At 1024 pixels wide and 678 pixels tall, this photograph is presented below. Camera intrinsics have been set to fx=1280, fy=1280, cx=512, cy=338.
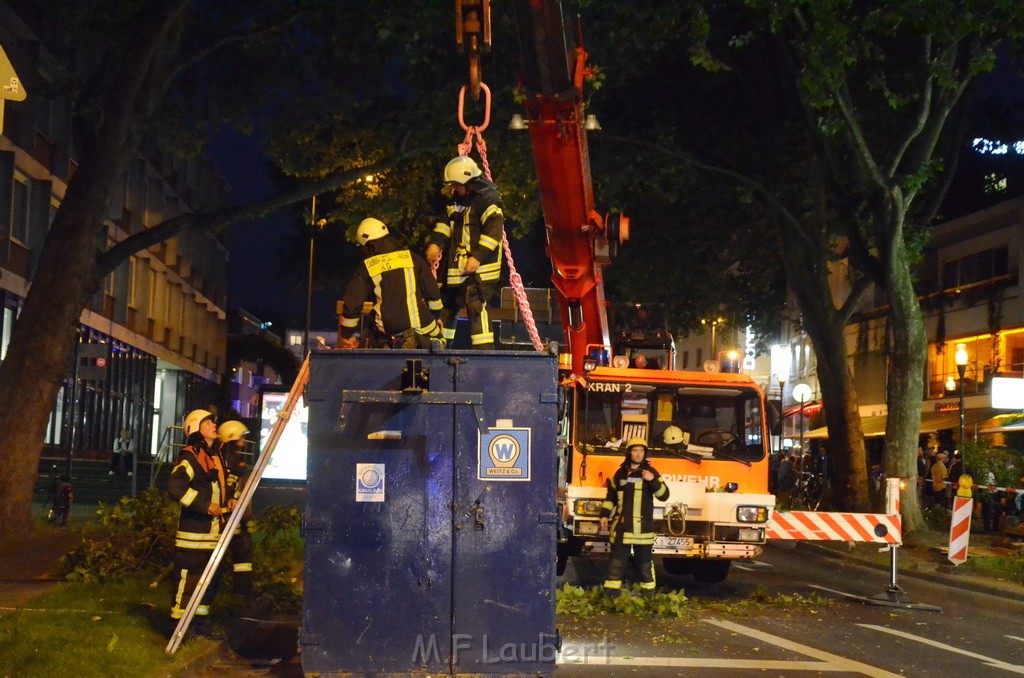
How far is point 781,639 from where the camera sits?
37.7ft

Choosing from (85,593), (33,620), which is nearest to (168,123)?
(85,593)

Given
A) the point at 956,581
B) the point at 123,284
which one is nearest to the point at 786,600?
the point at 956,581

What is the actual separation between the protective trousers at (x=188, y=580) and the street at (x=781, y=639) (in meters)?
0.53

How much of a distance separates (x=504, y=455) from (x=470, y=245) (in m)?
2.24

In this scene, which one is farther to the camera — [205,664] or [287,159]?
[287,159]

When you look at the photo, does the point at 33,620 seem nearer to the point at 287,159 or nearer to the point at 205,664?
the point at 205,664

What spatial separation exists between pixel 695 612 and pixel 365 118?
10.1 meters

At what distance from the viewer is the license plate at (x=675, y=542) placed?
14.2m

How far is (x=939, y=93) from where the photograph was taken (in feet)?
73.7

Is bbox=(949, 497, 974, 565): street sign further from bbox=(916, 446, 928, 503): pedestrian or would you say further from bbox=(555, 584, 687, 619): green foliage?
bbox=(916, 446, 928, 503): pedestrian

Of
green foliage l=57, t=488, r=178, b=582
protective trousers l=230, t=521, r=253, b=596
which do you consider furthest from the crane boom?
green foliage l=57, t=488, r=178, b=582

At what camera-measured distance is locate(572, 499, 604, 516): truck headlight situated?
14.3m

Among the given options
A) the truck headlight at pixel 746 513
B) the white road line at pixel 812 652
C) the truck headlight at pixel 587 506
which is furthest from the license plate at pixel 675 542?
the white road line at pixel 812 652

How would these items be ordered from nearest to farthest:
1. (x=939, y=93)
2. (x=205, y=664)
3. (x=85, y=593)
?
(x=205, y=664) → (x=85, y=593) → (x=939, y=93)
